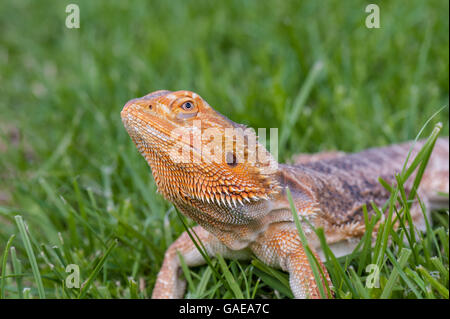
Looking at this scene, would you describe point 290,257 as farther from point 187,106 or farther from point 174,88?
point 174,88

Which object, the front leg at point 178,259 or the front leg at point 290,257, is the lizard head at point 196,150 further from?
the front leg at point 178,259

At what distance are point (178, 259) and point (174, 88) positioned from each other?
2362 mm

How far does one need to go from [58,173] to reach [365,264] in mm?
2202

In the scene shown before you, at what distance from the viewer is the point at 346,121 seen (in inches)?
148

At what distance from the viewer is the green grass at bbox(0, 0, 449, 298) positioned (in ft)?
8.07

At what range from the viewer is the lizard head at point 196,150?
2002 millimetres

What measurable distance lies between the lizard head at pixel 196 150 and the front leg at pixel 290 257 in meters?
0.24

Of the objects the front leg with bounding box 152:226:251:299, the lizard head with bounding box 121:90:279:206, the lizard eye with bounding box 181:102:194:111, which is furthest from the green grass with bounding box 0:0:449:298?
the lizard eye with bounding box 181:102:194:111

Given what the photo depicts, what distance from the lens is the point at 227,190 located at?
2.01 meters

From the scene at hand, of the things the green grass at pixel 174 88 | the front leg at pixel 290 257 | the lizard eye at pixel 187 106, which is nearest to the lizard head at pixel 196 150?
the lizard eye at pixel 187 106

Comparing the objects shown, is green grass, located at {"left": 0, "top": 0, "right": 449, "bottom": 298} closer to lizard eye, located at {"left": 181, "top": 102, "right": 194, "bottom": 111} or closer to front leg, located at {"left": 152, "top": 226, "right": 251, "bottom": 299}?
front leg, located at {"left": 152, "top": 226, "right": 251, "bottom": 299}

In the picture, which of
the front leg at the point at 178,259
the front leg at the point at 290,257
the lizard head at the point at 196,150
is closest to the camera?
the lizard head at the point at 196,150

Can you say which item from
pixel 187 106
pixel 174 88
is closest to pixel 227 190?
pixel 187 106

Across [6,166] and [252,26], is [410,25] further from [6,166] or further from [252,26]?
[6,166]
